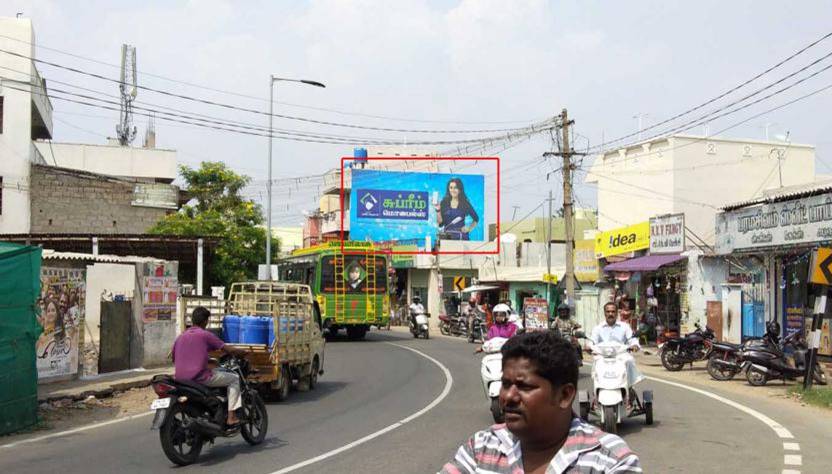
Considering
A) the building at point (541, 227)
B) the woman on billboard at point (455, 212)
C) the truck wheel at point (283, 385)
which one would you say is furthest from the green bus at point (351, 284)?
the building at point (541, 227)

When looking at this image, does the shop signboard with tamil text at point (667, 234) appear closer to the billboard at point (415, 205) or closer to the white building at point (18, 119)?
the billboard at point (415, 205)

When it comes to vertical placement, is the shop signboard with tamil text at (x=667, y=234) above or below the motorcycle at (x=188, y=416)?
above

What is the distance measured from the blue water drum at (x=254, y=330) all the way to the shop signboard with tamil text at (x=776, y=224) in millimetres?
13541

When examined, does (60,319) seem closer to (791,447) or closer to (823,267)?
(791,447)

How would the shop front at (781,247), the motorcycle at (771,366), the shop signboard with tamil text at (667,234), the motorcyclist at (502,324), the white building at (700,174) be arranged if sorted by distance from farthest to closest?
1. the white building at (700,174)
2. the shop signboard with tamil text at (667,234)
3. the shop front at (781,247)
4. the motorcycle at (771,366)
5. the motorcyclist at (502,324)

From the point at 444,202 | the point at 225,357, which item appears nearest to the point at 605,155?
the point at 444,202

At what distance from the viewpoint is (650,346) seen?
29.4 meters

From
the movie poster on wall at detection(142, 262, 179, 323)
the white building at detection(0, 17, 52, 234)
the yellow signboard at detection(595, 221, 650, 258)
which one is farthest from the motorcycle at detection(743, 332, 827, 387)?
the white building at detection(0, 17, 52, 234)

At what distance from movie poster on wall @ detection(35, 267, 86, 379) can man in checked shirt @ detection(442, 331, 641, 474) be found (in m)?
14.6

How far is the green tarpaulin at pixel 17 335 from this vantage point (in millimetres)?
11047

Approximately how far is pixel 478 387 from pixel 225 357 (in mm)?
7910

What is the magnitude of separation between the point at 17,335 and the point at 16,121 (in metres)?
28.3

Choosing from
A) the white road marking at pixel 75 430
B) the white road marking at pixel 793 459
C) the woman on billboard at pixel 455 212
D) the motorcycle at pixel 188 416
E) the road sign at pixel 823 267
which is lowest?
the white road marking at pixel 75 430

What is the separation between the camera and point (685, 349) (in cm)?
2097
